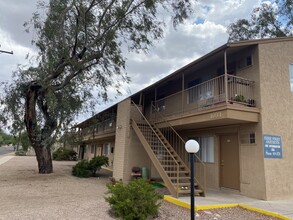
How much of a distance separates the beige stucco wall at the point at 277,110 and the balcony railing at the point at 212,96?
623 millimetres

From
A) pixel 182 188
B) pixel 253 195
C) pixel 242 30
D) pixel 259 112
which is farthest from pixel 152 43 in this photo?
pixel 242 30

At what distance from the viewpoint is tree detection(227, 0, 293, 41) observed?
65.4ft

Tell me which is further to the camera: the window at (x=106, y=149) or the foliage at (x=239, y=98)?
the window at (x=106, y=149)

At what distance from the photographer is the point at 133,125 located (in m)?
12.8

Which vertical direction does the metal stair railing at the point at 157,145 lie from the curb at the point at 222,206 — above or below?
above

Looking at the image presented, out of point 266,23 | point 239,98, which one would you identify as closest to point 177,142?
point 239,98

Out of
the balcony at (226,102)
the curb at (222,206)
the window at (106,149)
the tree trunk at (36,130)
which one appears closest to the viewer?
the curb at (222,206)

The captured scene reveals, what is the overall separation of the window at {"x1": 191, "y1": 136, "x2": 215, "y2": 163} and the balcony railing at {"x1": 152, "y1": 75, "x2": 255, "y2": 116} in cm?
158

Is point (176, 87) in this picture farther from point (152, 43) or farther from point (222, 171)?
point (222, 171)

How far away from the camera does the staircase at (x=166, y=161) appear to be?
8.87m

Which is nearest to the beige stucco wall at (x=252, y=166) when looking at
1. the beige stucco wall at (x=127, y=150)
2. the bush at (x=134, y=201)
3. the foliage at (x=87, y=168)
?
the bush at (x=134, y=201)

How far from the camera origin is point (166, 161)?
10.3m

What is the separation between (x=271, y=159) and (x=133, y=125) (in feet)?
21.8

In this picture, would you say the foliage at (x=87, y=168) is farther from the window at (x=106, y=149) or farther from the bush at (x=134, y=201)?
the bush at (x=134, y=201)
